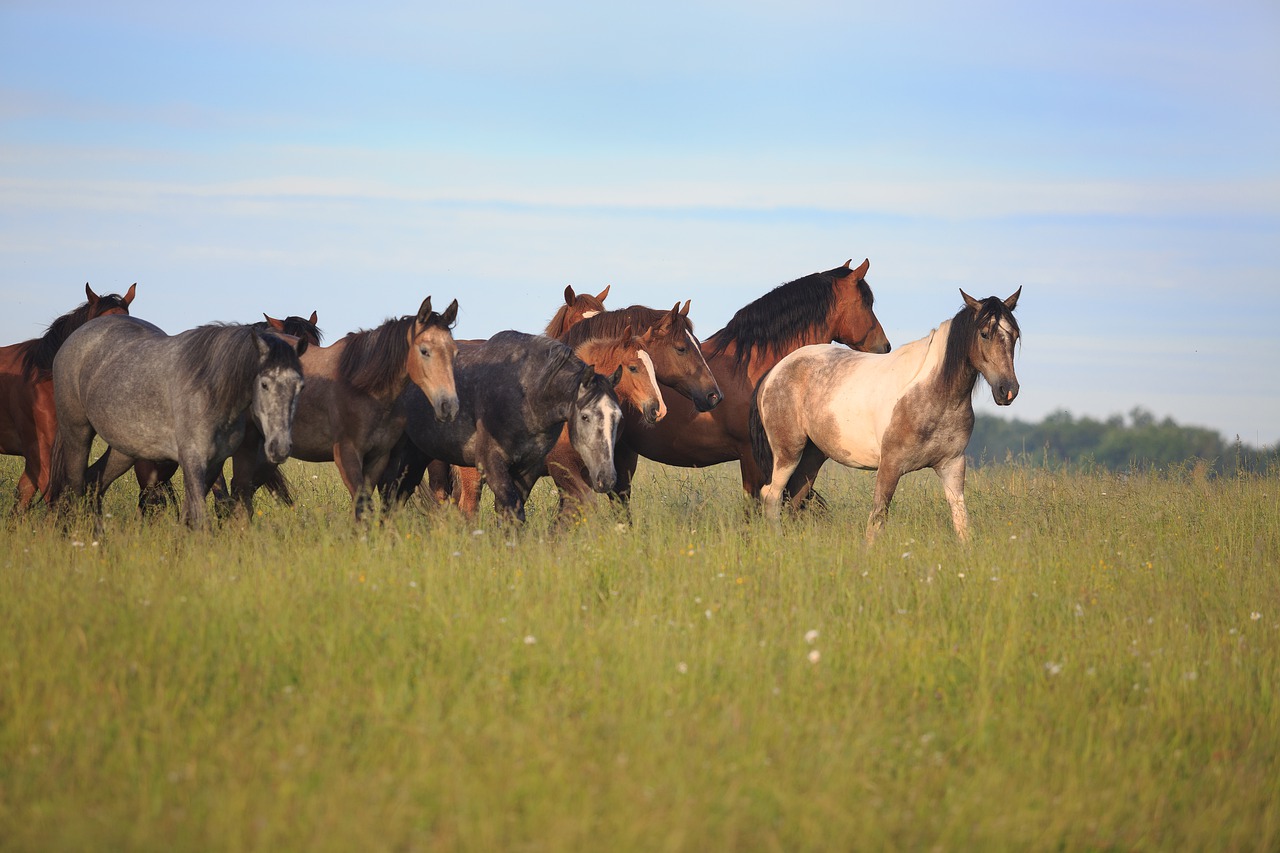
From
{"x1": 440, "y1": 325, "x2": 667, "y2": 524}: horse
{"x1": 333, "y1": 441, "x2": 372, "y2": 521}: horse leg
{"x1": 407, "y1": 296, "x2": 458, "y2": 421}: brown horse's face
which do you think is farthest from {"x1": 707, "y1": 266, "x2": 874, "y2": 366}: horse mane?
{"x1": 333, "y1": 441, "x2": 372, "y2": 521}: horse leg

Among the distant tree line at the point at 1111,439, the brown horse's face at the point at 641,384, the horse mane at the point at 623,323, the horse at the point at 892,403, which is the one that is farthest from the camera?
the distant tree line at the point at 1111,439

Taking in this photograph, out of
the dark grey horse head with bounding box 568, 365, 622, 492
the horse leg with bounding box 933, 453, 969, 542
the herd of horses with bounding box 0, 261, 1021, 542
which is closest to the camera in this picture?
the herd of horses with bounding box 0, 261, 1021, 542

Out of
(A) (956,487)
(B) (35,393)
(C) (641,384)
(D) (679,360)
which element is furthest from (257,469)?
(A) (956,487)

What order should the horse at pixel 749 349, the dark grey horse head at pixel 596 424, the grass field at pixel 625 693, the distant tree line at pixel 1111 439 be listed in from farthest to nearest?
the distant tree line at pixel 1111 439
the horse at pixel 749 349
the dark grey horse head at pixel 596 424
the grass field at pixel 625 693

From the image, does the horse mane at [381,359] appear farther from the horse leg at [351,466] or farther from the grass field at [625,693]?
the grass field at [625,693]

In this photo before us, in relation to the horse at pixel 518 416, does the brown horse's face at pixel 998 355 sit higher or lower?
higher

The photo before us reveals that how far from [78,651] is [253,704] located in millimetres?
1086

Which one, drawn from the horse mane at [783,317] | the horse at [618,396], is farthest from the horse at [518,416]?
the horse mane at [783,317]

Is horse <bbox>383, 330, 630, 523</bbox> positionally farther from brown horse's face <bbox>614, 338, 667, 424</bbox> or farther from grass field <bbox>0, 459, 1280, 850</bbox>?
grass field <bbox>0, 459, 1280, 850</bbox>

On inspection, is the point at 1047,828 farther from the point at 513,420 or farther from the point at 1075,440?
the point at 1075,440

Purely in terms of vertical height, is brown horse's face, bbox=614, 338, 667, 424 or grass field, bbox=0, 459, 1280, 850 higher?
brown horse's face, bbox=614, 338, 667, 424

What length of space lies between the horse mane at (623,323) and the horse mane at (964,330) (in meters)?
2.49

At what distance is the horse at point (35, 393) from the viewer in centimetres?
1034

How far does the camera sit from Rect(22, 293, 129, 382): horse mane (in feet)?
33.8
